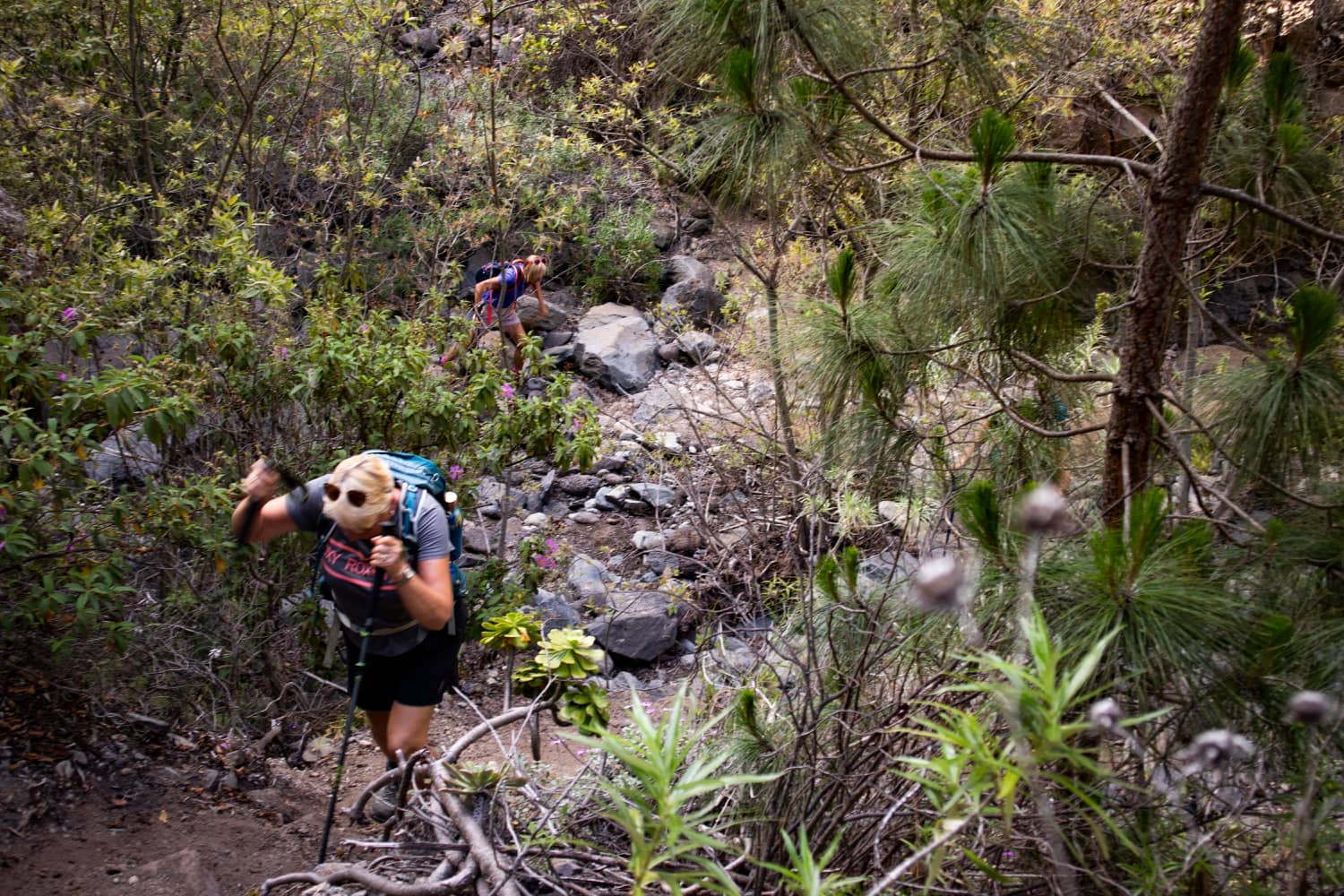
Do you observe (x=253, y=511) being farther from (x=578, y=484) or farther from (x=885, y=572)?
(x=578, y=484)

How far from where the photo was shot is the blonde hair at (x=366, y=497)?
9.37ft

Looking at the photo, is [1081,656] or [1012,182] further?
[1012,182]

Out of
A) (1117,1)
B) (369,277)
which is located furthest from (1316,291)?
(369,277)

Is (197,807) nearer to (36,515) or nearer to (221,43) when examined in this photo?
(36,515)

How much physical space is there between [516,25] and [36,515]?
7.14m

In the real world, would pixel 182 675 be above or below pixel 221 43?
below

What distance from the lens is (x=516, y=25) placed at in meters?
9.45

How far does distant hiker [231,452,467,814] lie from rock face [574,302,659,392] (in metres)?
6.12

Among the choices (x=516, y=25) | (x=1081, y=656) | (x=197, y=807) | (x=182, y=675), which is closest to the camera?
(x=1081, y=656)

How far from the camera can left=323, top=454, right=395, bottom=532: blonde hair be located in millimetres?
2857

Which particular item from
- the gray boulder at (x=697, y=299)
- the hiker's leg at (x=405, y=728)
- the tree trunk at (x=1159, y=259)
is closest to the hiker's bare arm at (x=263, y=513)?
the hiker's leg at (x=405, y=728)

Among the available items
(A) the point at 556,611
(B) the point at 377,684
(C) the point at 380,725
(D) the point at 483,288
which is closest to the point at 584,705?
(B) the point at 377,684

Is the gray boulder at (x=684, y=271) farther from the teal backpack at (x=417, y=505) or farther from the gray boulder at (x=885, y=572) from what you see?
the teal backpack at (x=417, y=505)

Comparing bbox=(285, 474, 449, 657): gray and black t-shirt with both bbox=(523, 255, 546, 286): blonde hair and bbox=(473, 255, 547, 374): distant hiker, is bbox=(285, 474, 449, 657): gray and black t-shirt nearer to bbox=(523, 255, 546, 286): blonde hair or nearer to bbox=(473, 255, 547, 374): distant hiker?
bbox=(473, 255, 547, 374): distant hiker
